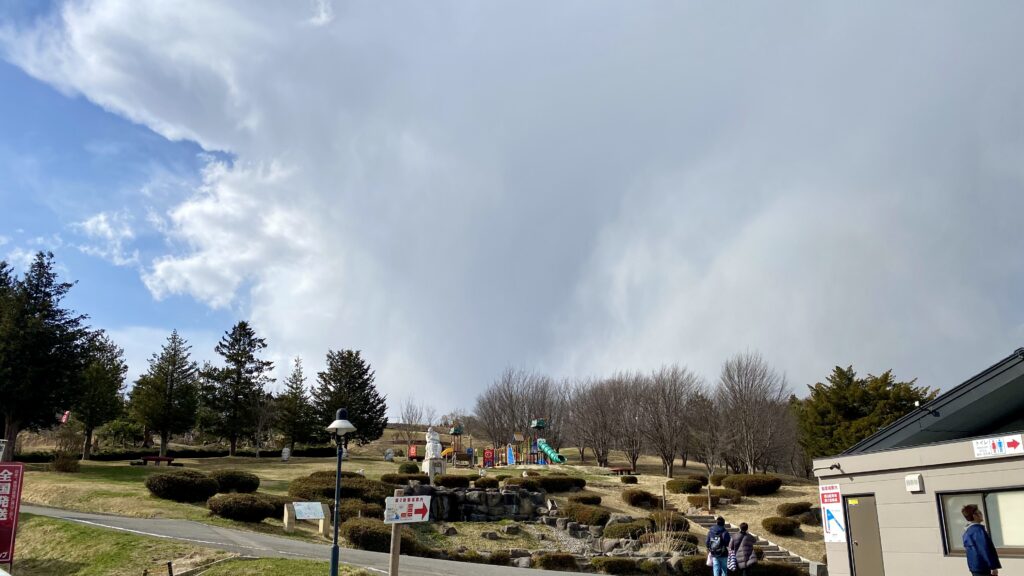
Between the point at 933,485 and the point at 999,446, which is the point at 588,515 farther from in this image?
the point at 999,446

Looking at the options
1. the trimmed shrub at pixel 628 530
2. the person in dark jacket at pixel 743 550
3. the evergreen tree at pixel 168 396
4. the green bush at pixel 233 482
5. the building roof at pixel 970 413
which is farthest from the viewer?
the evergreen tree at pixel 168 396

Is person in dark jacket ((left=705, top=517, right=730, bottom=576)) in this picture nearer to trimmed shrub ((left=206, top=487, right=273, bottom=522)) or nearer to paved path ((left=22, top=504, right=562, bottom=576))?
paved path ((left=22, top=504, right=562, bottom=576))

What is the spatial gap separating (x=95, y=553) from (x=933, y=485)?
1898 cm

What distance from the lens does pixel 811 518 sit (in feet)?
102

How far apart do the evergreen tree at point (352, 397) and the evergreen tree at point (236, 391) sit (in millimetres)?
5323

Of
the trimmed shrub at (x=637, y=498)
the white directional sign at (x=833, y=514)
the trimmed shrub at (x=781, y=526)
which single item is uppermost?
the white directional sign at (x=833, y=514)

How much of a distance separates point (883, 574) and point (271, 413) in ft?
163

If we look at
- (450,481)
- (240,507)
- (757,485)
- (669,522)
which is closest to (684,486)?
(757,485)

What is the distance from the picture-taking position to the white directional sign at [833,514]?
15352 mm

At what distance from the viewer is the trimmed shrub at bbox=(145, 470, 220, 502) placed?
927 inches

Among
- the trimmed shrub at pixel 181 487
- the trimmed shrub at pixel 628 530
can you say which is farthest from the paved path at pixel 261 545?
the trimmed shrub at pixel 628 530

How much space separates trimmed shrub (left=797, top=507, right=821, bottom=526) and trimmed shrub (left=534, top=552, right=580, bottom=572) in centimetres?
1451

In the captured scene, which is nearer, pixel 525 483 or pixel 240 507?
pixel 240 507

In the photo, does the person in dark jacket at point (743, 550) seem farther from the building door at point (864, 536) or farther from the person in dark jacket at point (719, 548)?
the building door at point (864, 536)
